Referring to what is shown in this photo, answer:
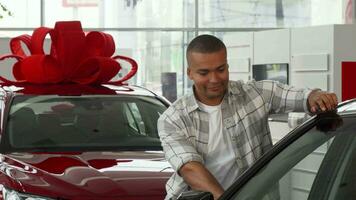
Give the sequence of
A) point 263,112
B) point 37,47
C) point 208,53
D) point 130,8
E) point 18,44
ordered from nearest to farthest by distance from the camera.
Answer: point 208,53
point 263,112
point 37,47
point 18,44
point 130,8

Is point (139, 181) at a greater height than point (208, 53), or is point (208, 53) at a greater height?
point (208, 53)

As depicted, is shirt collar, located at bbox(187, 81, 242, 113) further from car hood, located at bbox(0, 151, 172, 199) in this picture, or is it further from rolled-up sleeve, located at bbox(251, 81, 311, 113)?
car hood, located at bbox(0, 151, 172, 199)

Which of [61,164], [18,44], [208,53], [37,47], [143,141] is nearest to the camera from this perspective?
[208,53]

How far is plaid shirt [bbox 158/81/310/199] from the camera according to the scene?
343 cm

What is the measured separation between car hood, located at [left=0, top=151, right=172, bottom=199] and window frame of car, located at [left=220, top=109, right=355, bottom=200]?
68.6 inches

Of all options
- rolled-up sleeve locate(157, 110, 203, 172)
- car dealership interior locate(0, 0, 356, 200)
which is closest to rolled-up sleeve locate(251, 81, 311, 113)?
rolled-up sleeve locate(157, 110, 203, 172)

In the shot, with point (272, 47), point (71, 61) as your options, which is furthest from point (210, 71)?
point (272, 47)

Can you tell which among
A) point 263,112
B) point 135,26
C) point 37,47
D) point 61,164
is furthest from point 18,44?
point 135,26

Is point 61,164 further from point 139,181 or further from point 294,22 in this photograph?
point 294,22

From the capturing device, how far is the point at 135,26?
16734 millimetres

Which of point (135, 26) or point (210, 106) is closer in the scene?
point (210, 106)

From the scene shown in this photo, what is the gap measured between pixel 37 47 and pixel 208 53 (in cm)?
417

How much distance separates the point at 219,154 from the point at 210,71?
14.1 inches

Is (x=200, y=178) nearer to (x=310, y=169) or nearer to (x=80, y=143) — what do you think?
(x=310, y=169)
